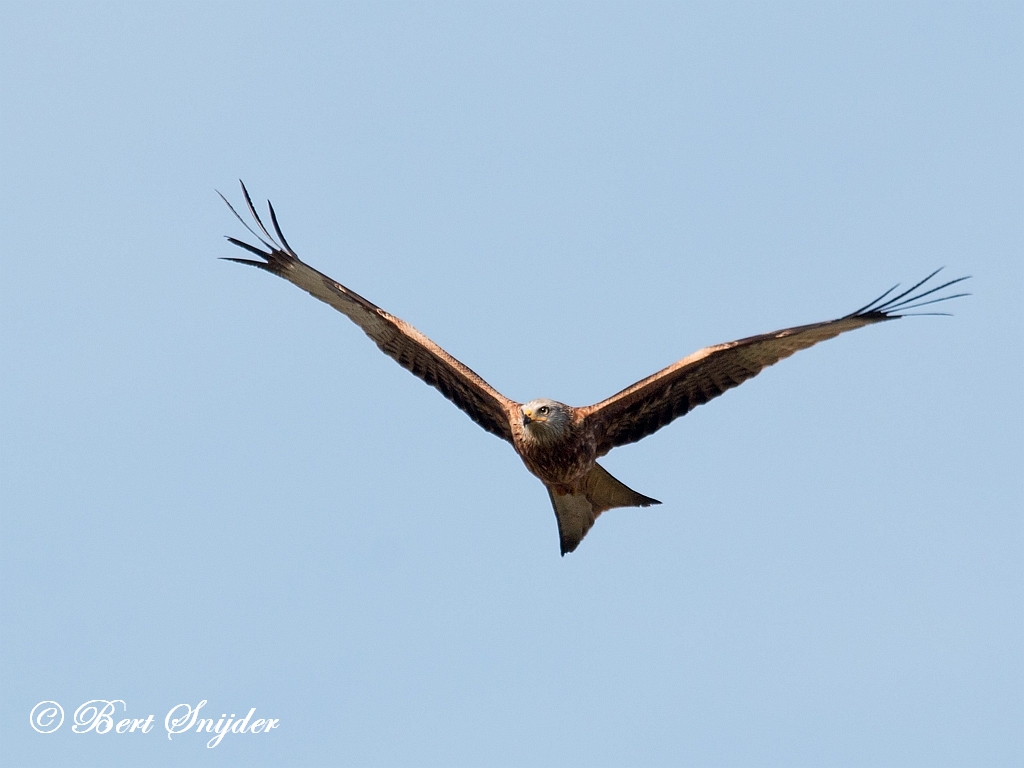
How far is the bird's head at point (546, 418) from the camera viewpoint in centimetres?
1168

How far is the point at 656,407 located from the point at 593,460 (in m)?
0.69

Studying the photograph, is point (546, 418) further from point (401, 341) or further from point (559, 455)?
point (401, 341)

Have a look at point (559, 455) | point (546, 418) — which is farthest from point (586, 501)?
point (546, 418)

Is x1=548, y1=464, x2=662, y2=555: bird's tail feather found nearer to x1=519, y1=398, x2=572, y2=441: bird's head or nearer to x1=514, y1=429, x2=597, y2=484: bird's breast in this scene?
x1=514, y1=429, x2=597, y2=484: bird's breast

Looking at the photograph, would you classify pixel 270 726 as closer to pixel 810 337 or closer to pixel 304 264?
pixel 304 264

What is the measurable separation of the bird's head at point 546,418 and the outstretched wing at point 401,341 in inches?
21.8

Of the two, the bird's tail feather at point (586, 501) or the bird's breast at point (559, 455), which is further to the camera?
the bird's tail feather at point (586, 501)

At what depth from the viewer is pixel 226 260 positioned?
12.6 metres

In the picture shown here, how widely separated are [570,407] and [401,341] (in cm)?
179

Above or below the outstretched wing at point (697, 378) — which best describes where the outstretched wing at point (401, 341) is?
above

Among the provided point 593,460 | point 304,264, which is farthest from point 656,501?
point 304,264

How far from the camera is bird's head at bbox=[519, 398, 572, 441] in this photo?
11680mm

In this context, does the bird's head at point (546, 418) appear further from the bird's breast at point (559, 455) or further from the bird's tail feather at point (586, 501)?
the bird's tail feather at point (586, 501)

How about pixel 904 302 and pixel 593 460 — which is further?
pixel 593 460
